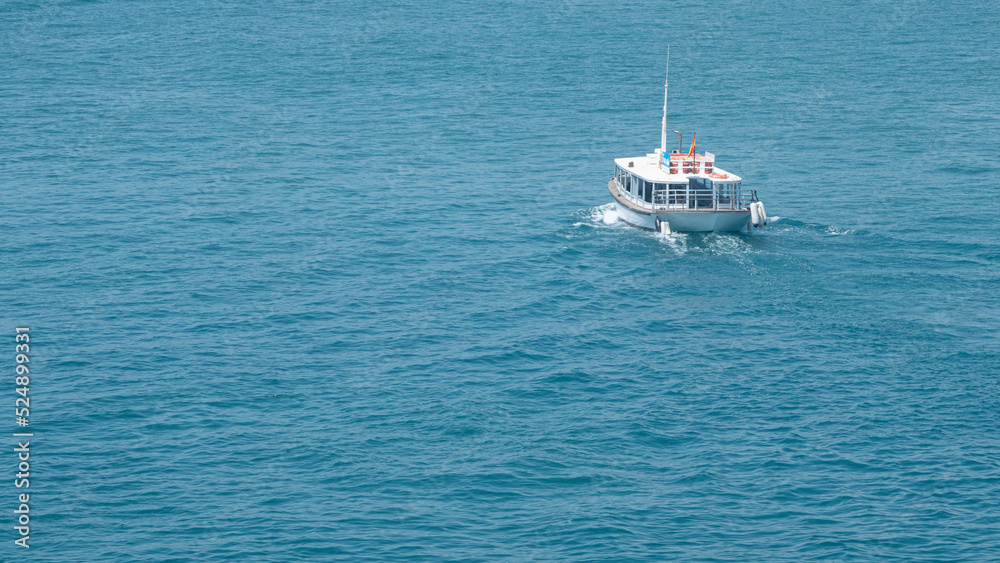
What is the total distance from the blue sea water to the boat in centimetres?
159

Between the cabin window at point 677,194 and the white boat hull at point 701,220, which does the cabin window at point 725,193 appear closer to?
the white boat hull at point 701,220

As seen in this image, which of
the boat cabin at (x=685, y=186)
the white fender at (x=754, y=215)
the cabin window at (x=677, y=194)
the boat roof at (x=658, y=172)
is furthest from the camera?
the cabin window at (x=677, y=194)

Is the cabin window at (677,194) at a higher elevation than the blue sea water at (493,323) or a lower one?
higher

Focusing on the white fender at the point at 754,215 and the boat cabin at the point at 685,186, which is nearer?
the white fender at the point at 754,215

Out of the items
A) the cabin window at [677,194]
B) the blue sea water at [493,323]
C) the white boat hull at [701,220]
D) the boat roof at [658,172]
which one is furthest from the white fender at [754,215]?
the cabin window at [677,194]

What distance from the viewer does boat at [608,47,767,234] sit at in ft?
277

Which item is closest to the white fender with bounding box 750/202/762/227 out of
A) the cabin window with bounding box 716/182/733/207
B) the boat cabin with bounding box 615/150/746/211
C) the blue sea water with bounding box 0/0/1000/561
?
the boat cabin with bounding box 615/150/746/211

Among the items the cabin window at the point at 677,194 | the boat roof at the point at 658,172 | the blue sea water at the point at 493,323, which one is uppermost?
the boat roof at the point at 658,172

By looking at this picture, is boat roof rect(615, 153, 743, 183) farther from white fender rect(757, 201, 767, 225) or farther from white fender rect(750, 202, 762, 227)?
white fender rect(757, 201, 767, 225)

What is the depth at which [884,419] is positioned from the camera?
186 ft

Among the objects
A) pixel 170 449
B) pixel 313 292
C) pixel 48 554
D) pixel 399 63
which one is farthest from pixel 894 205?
Answer: pixel 399 63

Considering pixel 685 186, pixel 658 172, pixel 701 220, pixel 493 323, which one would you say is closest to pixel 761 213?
pixel 701 220

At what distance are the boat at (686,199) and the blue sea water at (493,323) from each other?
1591 millimetres

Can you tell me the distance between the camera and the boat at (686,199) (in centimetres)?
8438
